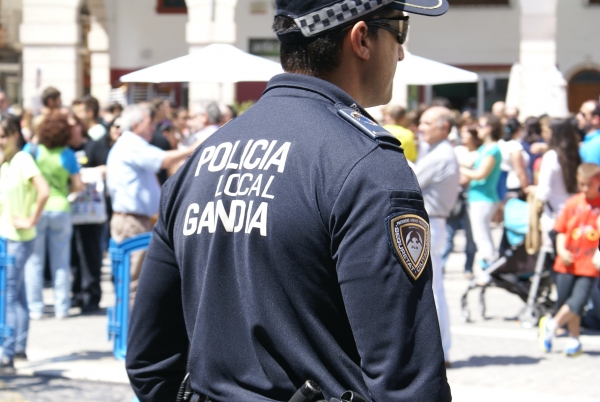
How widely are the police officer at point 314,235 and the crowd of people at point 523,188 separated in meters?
4.99

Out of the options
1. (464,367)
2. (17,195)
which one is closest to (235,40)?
(17,195)

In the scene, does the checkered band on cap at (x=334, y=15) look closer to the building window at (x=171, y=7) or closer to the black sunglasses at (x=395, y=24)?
the black sunglasses at (x=395, y=24)

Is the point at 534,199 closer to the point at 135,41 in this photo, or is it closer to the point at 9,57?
the point at 135,41

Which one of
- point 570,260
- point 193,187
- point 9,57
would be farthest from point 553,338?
point 9,57

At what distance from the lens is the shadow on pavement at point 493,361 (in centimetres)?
746

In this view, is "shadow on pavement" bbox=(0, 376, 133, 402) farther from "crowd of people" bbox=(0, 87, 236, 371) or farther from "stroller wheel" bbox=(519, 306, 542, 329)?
"stroller wheel" bbox=(519, 306, 542, 329)

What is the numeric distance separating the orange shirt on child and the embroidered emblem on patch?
20.4 feet

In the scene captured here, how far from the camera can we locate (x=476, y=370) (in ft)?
23.9

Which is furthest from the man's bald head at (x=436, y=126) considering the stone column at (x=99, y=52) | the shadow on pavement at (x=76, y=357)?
the stone column at (x=99, y=52)

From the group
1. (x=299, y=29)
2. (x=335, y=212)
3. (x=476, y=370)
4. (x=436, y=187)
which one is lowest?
(x=476, y=370)

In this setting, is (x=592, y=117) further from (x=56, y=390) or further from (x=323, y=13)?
(x=323, y=13)

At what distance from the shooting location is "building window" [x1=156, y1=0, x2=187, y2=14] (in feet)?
90.2

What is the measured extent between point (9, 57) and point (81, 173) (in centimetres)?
2199

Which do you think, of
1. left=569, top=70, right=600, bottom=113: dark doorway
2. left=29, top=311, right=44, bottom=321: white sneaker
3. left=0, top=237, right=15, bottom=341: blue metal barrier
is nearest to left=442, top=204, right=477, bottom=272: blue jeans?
left=29, top=311, right=44, bottom=321: white sneaker
